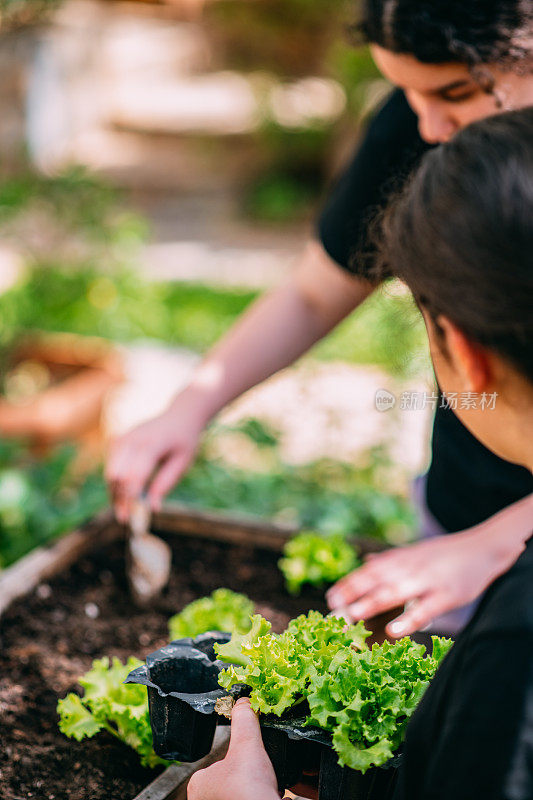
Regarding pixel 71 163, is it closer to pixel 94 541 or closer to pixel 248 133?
pixel 94 541

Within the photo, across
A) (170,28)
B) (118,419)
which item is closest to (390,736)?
(118,419)

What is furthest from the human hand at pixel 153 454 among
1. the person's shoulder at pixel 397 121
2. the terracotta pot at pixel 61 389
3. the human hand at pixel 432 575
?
the terracotta pot at pixel 61 389

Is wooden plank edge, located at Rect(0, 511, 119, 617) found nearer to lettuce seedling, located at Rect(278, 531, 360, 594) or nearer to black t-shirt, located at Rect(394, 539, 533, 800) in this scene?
lettuce seedling, located at Rect(278, 531, 360, 594)

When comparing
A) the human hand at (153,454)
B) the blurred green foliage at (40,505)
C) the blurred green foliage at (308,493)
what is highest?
the human hand at (153,454)

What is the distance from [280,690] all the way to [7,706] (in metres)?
0.64

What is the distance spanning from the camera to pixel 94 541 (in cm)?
217

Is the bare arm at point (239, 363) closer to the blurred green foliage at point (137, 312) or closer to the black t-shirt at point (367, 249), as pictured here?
the black t-shirt at point (367, 249)

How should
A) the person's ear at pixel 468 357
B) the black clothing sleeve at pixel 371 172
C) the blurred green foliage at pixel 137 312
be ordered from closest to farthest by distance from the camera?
the person's ear at pixel 468 357, the black clothing sleeve at pixel 371 172, the blurred green foliage at pixel 137 312

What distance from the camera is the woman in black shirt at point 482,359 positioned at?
85 cm

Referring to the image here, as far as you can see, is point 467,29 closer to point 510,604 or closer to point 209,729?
point 510,604

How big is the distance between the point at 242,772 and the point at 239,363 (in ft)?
3.52

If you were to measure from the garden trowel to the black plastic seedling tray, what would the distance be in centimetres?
57

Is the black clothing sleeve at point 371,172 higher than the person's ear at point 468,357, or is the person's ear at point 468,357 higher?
the person's ear at point 468,357

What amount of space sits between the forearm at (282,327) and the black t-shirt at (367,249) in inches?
2.5
